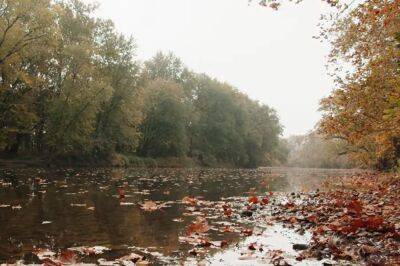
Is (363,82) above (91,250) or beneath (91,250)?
above

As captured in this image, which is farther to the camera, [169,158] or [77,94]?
[169,158]

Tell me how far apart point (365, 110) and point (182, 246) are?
14.9 m

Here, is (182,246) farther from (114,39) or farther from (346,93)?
(114,39)

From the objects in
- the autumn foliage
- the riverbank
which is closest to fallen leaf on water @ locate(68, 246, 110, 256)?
the riverbank

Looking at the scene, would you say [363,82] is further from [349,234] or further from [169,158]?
[169,158]

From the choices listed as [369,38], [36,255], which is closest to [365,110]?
[369,38]

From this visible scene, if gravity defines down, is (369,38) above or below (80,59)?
below

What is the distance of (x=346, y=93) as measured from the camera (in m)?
17.7

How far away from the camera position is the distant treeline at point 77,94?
3344 centimetres

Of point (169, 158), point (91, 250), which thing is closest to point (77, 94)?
point (169, 158)

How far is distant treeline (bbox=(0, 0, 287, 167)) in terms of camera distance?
1316 inches

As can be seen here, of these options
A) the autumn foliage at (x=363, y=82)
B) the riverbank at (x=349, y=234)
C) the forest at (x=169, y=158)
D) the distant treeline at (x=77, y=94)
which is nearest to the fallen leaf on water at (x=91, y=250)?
the forest at (x=169, y=158)

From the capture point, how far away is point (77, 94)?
37.1 m

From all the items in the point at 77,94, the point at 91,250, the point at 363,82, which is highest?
the point at 77,94
